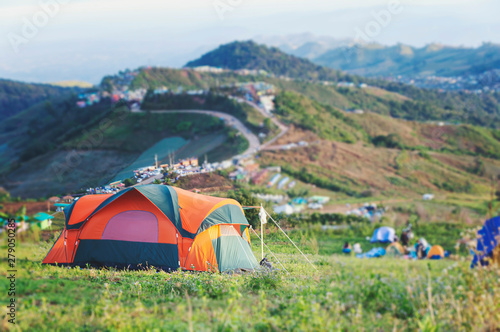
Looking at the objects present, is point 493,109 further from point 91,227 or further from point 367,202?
point 91,227

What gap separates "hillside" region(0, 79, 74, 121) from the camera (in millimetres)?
93812

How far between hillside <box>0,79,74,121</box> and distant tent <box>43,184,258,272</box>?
96.4 metres

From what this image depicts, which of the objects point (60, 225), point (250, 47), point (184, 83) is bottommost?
point (60, 225)

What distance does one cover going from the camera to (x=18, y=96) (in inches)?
3927

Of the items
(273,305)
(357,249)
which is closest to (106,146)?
(357,249)

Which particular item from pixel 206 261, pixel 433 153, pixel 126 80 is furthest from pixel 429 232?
pixel 126 80

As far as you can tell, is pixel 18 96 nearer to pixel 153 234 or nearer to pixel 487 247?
pixel 153 234

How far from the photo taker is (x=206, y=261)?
21.2ft

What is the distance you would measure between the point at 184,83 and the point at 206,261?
76450mm

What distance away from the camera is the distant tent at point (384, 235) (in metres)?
15.5

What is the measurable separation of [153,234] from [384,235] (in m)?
11.7

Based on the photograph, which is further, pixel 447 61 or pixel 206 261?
pixel 447 61

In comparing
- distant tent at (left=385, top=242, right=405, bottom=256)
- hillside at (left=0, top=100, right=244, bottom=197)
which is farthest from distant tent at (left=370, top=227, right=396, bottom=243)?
hillside at (left=0, top=100, right=244, bottom=197)

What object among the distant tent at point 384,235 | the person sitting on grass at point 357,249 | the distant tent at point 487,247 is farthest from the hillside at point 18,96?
the distant tent at point 487,247
